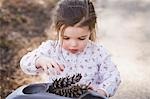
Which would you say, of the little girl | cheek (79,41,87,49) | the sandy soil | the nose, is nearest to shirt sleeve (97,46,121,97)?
the little girl

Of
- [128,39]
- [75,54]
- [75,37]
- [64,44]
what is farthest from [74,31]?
[128,39]

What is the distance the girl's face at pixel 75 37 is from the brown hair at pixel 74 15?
0.03 metres

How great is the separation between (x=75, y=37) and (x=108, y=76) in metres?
0.37

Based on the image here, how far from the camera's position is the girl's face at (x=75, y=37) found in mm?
3619

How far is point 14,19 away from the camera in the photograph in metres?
7.49

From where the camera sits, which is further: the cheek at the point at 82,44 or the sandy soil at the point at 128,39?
the sandy soil at the point at 128,39

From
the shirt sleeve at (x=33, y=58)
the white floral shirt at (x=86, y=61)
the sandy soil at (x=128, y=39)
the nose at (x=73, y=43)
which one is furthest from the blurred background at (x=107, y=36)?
the nose at (x=73, y=43)

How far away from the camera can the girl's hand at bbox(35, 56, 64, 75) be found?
138 inches

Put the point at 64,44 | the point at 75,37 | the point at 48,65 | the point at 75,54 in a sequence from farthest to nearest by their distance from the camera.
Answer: the point at 75,54 → the point at 64,44 → the point at 75,37 → the point at 48,65

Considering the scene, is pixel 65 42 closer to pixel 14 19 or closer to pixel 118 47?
pixel 118 47

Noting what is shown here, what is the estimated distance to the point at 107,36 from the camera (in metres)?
7.00

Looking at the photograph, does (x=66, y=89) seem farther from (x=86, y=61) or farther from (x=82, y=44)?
(x=86, y=61)

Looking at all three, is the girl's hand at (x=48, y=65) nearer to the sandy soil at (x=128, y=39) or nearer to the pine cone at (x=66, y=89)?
the pine cone at (x=66, y=89)

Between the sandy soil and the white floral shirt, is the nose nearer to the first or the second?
the white floral shirt
